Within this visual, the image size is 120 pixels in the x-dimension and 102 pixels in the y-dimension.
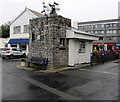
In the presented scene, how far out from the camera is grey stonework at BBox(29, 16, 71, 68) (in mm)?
10859

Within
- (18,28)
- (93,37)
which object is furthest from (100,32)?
(93,37)

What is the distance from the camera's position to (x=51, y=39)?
10.9m

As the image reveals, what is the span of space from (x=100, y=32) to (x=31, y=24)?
5186cm

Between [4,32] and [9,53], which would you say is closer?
[9,53]

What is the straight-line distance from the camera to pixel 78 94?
206 inches

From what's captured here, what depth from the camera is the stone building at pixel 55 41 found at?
10891mm

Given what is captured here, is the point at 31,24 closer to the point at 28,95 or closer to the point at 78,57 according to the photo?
the point at 78,57

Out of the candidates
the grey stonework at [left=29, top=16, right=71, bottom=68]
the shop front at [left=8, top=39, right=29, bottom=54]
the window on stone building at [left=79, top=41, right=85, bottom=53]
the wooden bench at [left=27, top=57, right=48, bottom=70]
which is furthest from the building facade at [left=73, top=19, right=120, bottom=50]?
the wooden bench at [left=27, top=57, right=48, bottom=70]

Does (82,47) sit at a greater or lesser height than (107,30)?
lesser

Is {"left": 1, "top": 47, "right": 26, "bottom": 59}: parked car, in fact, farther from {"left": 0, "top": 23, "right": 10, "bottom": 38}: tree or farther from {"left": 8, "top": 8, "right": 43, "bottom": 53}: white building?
{"left": 0, "top": 23, "right": 10, "bottom": 38}: tree

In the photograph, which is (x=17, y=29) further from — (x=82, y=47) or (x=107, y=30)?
(x=107, y=30)

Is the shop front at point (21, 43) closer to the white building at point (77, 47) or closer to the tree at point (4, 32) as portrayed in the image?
the white building at point (77, 47)

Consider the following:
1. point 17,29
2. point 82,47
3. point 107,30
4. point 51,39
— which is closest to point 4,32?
point 17,29

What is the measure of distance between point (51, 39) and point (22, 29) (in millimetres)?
17970
